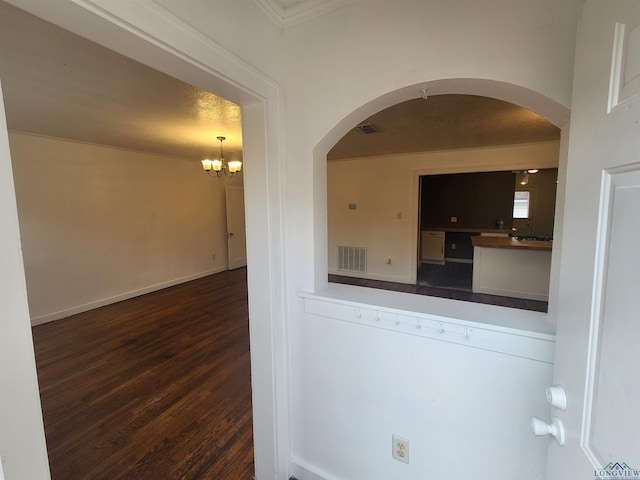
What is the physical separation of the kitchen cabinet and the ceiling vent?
181 inches

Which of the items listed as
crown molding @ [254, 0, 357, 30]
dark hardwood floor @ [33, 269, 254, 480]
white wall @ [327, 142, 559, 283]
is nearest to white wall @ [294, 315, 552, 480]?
dark hardwood floor @ [33, 269, 254, 480]

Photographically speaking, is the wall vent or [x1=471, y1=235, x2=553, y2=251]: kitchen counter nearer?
[x1=471, y1=235, x2=553, y2=251]: kitchen counter

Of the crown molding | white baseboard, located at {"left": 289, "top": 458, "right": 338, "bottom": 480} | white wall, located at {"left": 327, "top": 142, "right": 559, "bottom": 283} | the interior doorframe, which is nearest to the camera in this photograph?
the interior doorframe

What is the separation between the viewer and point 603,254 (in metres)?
0.56

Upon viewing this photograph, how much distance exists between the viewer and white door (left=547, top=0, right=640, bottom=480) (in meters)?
0.48

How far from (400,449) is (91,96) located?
334 cm

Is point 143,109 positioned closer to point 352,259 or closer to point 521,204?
point 352,259

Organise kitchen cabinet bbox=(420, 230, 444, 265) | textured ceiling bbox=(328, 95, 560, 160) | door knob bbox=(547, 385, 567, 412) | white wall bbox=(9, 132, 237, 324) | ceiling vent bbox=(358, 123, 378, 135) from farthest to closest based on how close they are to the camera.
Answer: kitchen cabinet bbox=(420, 230, 444, 265), white wall bbox=(9, 132, 237, 324), ceiling vent bbox=(358, 123, 378, 135), textured ceiling bbox=(328, 95, 560, 160), door knob bbox=(547, 385, 567, 412)

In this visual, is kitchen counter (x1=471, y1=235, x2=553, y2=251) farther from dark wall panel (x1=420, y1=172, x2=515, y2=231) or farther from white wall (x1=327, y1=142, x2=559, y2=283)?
dark wall panel (x1=420, y1=172, x2=515, y2=231)

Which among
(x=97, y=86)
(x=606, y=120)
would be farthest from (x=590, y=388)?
(x=97, y=86)

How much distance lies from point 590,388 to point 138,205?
539 centimetres

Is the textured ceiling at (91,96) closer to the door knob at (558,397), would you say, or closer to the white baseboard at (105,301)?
the white baseboard at (105,301)

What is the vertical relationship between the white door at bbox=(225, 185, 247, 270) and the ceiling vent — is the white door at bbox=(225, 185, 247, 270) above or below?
below

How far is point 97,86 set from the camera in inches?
84.3
